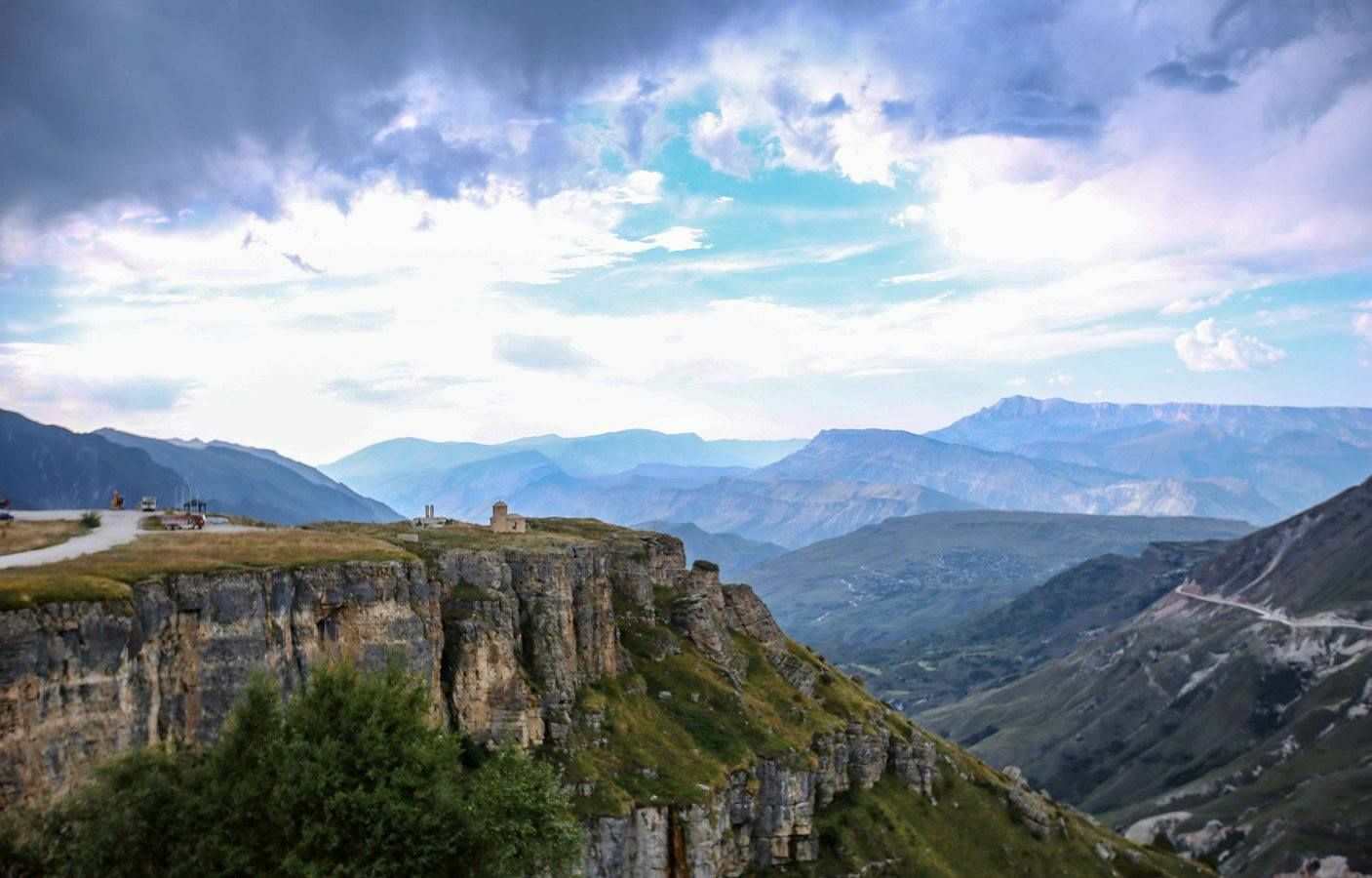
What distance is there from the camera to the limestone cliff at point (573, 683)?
48.5 m

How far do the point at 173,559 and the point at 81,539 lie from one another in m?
8.84

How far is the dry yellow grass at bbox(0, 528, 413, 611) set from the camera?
48250mm

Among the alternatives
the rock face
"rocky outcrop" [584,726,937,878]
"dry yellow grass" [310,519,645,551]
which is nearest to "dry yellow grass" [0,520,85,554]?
the rock face

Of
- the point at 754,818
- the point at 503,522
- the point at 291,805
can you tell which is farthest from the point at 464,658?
the point at 754,818

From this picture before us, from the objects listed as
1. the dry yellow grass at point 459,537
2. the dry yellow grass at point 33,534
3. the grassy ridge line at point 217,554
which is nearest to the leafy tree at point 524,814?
the grassy ridge line at point 217,554

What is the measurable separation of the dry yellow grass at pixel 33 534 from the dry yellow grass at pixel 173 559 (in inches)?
166

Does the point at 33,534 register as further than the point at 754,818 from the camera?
No

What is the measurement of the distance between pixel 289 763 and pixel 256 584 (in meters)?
18.1

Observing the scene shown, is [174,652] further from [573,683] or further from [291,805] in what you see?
[573,683]

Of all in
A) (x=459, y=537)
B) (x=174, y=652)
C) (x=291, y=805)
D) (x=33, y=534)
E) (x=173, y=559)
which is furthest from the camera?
(x=459, y=537)

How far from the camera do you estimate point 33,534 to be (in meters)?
61.9

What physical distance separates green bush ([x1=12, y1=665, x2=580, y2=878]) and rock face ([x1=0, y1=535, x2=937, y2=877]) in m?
4.54

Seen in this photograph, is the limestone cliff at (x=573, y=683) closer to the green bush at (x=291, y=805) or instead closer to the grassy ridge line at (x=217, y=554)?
the grassy ridge line at (x=217, y=554)

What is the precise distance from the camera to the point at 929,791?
127562 mm
